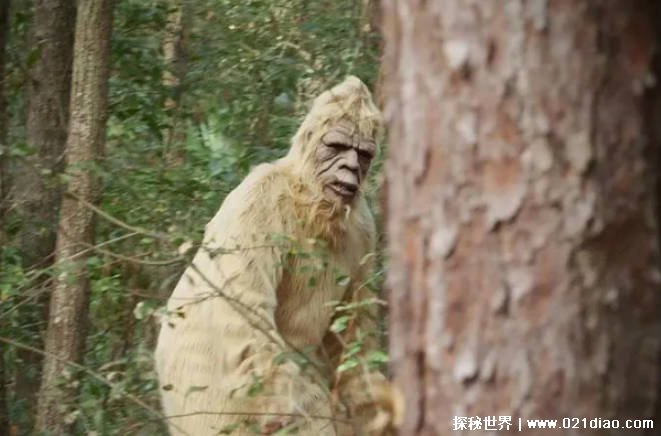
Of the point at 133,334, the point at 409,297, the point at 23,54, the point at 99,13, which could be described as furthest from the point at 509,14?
the point at 23,54

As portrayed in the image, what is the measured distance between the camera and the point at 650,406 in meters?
2.98

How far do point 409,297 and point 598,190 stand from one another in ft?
1.67

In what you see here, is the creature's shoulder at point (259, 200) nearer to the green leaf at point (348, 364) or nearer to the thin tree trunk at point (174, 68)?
the green leaf at point (348, 364)

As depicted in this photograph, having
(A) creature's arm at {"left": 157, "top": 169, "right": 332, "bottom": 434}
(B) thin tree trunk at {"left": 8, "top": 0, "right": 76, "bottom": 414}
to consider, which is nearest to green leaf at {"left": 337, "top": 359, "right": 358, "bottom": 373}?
(A) creature's arm at {"left": 157, "top": 169, "right": 332, "bottom": 434}

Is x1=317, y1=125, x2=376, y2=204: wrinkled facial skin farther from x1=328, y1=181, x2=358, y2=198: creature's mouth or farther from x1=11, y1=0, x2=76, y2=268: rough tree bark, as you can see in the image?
x1=11, y1=0, x2=76, y2=268: rough tree bark

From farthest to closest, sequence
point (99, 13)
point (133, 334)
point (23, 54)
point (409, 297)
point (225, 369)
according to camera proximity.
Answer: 1. point (23, 54)
2. point (133, 334)
3. point (99, 13)
4. point (225, 369)
5. point (409, 297)

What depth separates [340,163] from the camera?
7.14 metres

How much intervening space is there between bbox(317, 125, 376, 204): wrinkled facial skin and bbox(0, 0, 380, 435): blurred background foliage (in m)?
0.60

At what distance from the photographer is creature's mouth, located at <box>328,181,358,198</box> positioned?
714 centimetres

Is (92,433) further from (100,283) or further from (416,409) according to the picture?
(416,409)

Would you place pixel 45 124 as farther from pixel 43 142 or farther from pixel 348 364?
pixel 348 364

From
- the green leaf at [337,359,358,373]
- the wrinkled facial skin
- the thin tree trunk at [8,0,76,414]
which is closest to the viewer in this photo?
the green leaf at [337,359,358,373]

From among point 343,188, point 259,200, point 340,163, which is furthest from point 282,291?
point 340,163

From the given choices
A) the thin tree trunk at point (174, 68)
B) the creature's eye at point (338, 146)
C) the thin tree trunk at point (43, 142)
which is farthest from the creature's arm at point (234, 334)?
the thin tree trunk at point (174, 68)
